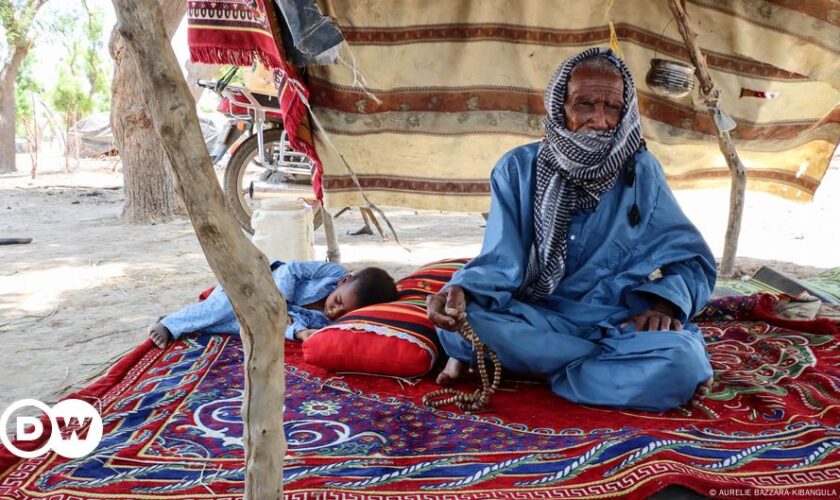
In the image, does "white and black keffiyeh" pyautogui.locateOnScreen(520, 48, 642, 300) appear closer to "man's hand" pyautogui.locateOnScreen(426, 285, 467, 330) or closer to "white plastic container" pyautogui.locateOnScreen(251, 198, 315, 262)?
"man's hand" pyautogui.locateOnScreen(426, 285, 467, 330)

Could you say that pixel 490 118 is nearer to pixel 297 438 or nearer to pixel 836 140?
pixel 836 140

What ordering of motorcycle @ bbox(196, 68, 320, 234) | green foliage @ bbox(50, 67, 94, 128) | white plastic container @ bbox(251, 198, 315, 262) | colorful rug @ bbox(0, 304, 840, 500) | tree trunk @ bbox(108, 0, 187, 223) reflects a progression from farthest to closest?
green foliage @ bbox(50, 67, 94, 128)
tree trunk @ bbox(108, 0, 187, 223)
motorcycle @ bbox(196, 68, 320, 234)
white plastic container @ bbox(251, 198, 315, 262)
colorful rug @ bbox(0, 304, 840, 500)

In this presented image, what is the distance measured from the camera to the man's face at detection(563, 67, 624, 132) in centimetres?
252

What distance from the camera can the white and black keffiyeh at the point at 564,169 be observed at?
8.20ft

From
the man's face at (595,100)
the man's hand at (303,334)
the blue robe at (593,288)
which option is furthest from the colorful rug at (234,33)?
the man's face at (595,100)

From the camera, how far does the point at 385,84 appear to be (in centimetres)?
416

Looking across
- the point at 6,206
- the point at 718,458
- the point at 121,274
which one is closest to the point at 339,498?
the point at 718,458

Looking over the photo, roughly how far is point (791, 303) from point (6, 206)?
9504 mm

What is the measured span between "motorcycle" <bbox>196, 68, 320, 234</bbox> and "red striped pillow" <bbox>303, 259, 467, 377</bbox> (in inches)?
138

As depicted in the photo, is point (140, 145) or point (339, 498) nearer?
point (339, 498)

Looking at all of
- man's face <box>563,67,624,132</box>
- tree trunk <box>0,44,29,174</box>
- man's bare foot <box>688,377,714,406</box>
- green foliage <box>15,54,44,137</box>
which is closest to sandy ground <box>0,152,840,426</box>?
man's face <box>563,67,624,132</box>

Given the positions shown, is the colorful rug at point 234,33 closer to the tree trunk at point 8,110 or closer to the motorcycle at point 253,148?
the motorcycle at point 253,148

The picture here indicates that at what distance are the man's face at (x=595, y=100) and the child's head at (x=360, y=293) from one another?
4.10 feet

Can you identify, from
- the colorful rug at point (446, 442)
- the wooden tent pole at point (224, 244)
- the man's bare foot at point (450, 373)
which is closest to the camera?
the wooden tent pole at point (224, 244)
